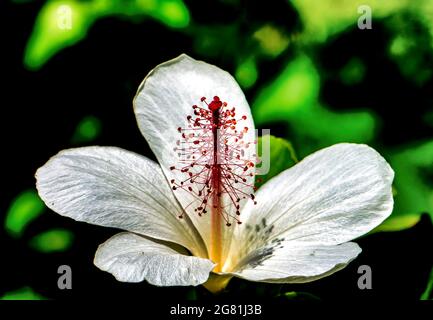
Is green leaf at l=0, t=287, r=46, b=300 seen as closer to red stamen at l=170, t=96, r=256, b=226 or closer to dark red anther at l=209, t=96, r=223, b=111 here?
red stamen at l=170, t=96, r=256, b=226

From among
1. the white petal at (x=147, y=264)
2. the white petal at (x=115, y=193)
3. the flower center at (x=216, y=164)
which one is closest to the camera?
the white petal at (x=147, y=264)

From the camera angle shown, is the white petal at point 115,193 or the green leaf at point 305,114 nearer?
the white petal at point 115,193

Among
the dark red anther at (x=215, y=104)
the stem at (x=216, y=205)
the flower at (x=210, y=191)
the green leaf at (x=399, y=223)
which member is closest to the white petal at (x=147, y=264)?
the flower at (x=210, y=191)

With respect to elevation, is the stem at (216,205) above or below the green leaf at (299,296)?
above

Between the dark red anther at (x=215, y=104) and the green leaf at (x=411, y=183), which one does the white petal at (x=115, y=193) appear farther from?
the green leaf at (x=411, y=183)

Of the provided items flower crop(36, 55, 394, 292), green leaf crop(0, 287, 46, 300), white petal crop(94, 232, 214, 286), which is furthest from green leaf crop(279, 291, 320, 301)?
green leaf crop(0, 287, 46, 300)

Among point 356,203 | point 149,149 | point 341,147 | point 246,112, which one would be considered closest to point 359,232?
point 356,203
